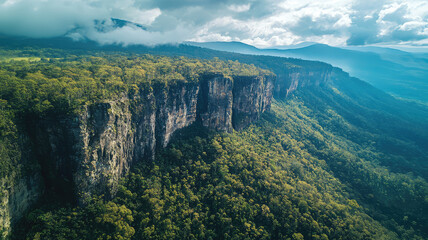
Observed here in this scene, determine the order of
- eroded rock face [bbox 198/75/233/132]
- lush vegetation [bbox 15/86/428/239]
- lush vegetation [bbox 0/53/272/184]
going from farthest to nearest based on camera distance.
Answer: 1. eroded rock face [bbox 198/75/233/132]
2. lush vegetation [bbox 15/86/428/239]
3. lush vegetation [bbox 0/53/272/184]

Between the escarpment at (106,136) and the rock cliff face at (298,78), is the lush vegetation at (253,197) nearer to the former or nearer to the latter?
the escarpment at (106,136)

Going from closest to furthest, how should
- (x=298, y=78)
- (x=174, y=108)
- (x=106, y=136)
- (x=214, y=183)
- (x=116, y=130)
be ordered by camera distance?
(x=106, y=136) → (x=116, y=130) → (x=214, y=183) → (x=174, y=108) → (x=298, y=78)

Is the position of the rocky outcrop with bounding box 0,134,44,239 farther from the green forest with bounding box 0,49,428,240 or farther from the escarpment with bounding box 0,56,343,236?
the green forest with bounding box 0,49,428,240

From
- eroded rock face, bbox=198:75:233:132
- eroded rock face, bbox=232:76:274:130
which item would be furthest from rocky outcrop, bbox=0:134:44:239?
eroded rock face, bbox=232:76:274:130

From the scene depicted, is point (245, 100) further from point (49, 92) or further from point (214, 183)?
point (49, 92)

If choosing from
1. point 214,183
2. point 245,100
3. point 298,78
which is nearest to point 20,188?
point 214,183

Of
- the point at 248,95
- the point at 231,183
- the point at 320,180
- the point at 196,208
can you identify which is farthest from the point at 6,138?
the point at 320,180

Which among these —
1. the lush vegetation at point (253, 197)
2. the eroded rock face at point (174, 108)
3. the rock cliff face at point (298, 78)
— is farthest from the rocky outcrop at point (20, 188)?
the rock cliff face at point (298, 78)
